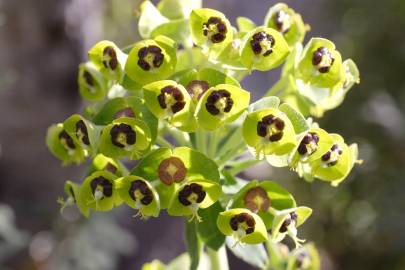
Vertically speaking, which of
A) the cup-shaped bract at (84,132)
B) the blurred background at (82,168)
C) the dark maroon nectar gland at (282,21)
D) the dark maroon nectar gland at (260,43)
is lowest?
the blurred background at (82,168)

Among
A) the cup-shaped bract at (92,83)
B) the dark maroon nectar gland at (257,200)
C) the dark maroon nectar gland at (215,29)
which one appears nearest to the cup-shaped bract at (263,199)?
the dark maroon nectar gland at (257,200)

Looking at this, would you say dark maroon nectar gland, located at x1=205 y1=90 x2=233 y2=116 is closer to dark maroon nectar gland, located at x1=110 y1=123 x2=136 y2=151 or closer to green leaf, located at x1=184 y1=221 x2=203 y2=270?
dark maroon nectar gland, located at x1=110 y1=123 x2=136 y2=151

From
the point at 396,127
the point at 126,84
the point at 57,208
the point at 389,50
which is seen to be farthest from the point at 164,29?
the point at 389,50

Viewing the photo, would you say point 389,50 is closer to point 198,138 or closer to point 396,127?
point 396,127

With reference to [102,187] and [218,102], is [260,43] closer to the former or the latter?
[218,102]

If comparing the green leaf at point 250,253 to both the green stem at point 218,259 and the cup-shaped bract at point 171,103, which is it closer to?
the green stem at point 218,259

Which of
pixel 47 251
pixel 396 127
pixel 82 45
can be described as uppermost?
pixel 82 45
